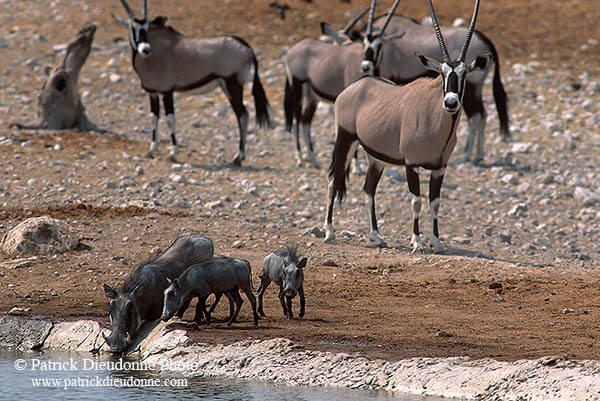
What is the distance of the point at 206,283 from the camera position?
27.9 feet

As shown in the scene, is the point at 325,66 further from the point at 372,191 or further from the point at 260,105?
the point at 372,191

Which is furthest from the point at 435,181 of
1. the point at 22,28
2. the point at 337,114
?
the point at 22,28

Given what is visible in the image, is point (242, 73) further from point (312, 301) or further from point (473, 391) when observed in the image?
point (473, 391)

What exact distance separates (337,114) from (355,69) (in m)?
4.41

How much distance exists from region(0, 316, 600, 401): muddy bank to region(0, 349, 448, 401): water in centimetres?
12

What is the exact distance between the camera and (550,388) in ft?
22.3

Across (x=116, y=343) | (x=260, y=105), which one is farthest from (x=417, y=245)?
(x=260, y=105)

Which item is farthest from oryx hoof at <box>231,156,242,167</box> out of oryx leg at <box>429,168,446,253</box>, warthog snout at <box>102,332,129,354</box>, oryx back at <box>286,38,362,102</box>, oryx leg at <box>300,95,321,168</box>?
warthog snout at <box>102,332,129,354</box>

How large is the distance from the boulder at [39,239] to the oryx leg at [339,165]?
294 cm

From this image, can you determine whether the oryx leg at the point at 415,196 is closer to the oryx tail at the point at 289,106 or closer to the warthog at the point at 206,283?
the warthog at the point at 206,283

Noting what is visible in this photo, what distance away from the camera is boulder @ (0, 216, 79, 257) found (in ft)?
37.0

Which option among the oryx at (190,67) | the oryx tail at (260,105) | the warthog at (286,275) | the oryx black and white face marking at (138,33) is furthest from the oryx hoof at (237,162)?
the warthog at (286,275)

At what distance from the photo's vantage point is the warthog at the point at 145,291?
845cm

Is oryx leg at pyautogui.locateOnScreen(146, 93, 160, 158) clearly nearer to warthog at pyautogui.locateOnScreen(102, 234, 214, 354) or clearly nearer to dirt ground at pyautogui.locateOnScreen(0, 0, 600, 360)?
dirt ground at pyautogui.locateOnScreen(0, 0, 600, 360)
